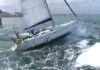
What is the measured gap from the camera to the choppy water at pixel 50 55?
52.4 m

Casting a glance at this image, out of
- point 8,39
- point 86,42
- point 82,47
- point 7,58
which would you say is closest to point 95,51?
point 82,47

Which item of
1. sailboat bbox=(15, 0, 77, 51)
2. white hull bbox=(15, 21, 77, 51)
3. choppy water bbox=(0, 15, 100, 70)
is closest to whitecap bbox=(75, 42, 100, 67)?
choppy water bbox=(0, 15, 100, 70)

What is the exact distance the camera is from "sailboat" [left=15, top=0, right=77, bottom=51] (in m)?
64.9

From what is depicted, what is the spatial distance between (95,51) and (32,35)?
16.4 m

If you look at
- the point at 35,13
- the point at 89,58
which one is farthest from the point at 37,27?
the point at 89,58

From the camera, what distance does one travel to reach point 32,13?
70438 millimetres

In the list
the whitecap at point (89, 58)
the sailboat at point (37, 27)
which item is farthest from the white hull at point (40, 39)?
the whitecap at point (89, 58)

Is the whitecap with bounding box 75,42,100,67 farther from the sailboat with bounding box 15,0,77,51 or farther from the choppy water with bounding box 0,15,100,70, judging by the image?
the sailboat with bounding box 15,0,77,51

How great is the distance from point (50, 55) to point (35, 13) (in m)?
14.8

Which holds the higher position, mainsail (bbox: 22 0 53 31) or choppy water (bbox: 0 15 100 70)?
mainsail (bbox: 22 0 53 31)

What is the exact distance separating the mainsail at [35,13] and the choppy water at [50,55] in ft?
17.7

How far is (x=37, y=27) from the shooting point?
6894cm

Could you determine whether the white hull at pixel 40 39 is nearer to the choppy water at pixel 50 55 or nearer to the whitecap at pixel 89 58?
the choppy water at pixel 50 55

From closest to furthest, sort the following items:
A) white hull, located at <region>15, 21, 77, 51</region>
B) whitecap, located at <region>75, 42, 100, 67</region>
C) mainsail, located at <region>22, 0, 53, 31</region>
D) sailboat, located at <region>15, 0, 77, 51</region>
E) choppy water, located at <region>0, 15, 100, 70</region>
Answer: whitecap, located at <region>75, 42, 100, 67</region>, choppy water, located at <region>0, 15, 100, 70</region>, white hull, located at <region>15, 21, 77, 51</region>, sailboat, located at <region>15, 0, 77, 51</region>, mainsail, located at <region>22, 0, 53, 31</region>
